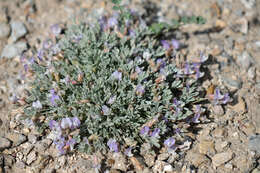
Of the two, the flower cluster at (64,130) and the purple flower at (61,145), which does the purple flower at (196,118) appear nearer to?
the flower cluster at (64,130)

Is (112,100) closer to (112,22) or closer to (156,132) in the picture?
(156,132)

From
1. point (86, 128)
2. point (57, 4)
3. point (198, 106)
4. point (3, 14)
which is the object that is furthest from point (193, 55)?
point (3, 14)

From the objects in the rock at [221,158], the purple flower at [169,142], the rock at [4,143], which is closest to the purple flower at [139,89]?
the purple flower at [169,142]

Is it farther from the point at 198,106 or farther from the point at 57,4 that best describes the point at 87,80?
the point at 57,4

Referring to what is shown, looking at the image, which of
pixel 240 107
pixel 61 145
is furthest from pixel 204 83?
pixel 61 145

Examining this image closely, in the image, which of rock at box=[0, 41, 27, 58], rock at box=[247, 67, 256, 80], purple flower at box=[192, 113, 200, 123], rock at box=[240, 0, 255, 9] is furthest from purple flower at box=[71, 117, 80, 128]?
rock at box=[240, 0, 255, 9]

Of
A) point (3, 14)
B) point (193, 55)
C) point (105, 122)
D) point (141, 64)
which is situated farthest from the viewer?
point (3, 14)

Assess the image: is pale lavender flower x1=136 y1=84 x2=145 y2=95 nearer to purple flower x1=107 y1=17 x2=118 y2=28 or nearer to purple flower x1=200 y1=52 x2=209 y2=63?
purple flower x1=200 y1=52 x2=209 y2=63
